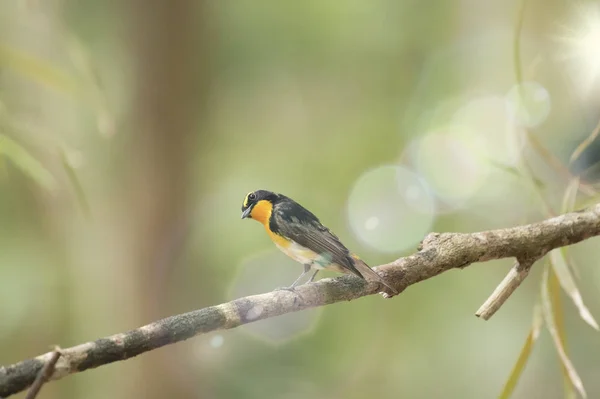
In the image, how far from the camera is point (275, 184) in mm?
2676

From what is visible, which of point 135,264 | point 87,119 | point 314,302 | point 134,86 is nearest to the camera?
point 314,302

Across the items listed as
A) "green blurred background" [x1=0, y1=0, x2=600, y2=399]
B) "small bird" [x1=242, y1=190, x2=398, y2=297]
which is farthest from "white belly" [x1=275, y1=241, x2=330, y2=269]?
"green blurred background" [x1=0, y1=0, x2=600, y2=399]

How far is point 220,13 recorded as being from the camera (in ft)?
8.80

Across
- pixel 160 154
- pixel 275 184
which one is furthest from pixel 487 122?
pixel 160 154

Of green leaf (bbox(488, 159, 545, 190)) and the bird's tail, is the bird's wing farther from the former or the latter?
green leaf (bbox(488, 159, 545, 190))

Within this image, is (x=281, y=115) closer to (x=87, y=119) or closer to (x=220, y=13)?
(x=220, y=13)

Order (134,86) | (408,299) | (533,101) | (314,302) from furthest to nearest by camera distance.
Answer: (408,299)
(134,86)
(533,101)
(314,302)

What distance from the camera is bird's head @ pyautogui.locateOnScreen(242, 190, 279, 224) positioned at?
26.5 inches

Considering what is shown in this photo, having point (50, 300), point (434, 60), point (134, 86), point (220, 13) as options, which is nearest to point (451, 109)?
point (434, 60)

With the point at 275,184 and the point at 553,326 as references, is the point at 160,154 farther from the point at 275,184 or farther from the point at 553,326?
the point at 553,326

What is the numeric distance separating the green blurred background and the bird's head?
51.1 inches

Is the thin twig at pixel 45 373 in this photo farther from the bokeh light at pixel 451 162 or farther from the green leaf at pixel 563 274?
the bokeh light at pixel 451 162

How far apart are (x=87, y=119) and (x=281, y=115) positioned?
0.92 metres

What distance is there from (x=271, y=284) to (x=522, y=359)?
149cm
